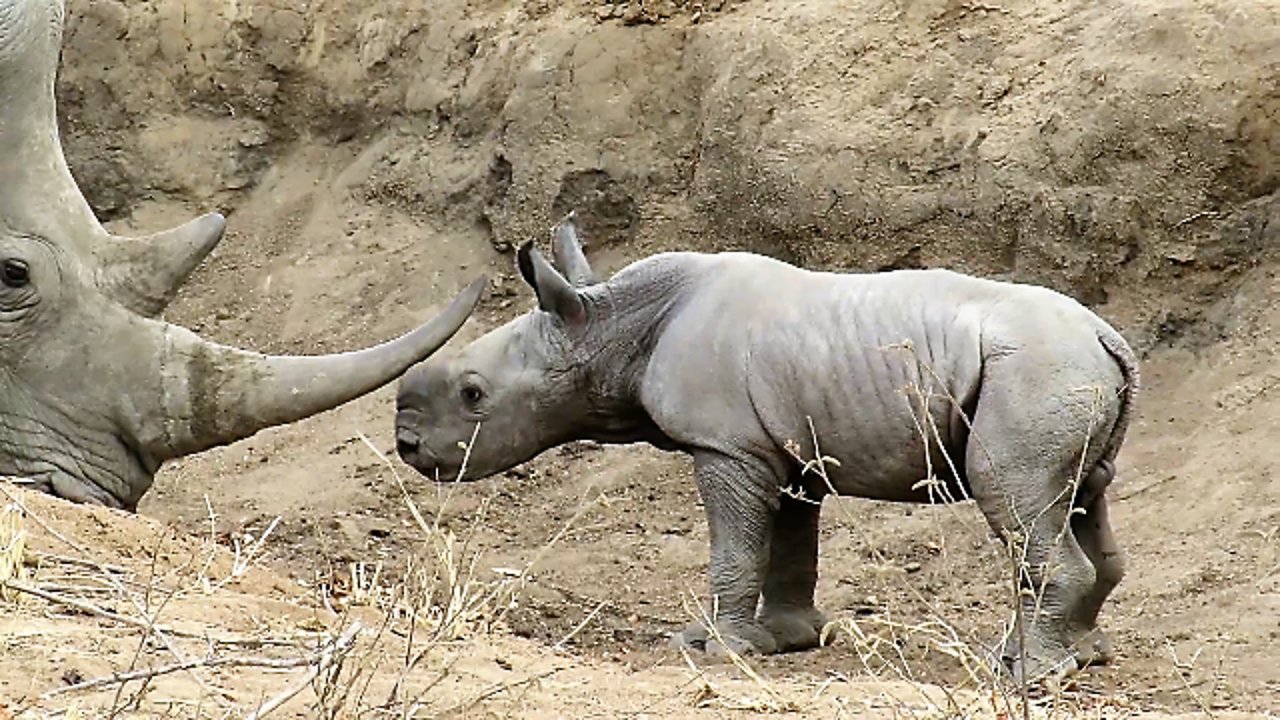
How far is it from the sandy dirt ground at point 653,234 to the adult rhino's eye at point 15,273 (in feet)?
3.15

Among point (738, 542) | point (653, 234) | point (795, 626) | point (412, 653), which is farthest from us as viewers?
point (653, 234)

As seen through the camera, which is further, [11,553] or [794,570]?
[794,570]

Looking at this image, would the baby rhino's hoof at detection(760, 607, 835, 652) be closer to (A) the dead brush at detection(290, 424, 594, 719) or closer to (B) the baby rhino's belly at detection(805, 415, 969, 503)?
(B) the baby rhino's belly at detection(805, 415, 969, 503)

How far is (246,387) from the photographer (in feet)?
25.3

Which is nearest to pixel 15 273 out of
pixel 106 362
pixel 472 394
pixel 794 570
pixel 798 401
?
pixel 106 362

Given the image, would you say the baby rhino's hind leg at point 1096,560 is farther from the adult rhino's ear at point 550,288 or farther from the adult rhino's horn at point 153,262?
the adult rhino's horn at point 153,262

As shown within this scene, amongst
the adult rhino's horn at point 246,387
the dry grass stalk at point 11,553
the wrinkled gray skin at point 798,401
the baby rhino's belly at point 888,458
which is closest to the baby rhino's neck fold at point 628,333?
the wrinkled gray skin at point 798,401

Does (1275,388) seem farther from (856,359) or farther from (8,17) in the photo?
(8,17)

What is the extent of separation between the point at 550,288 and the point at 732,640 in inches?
53.4

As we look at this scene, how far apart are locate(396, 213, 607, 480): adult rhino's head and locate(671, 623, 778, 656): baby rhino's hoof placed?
2.98 feet

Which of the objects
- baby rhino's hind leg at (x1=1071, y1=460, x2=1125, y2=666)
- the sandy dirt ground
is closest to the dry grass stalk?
the sandy dirt ground

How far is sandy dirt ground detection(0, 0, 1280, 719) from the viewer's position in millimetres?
6875

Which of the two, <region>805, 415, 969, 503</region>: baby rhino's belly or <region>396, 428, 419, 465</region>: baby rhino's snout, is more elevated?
<region>805, 415, 969, 503</region>: baby rhino's belly

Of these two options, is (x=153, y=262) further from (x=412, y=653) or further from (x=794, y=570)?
(x=412, y=653)
